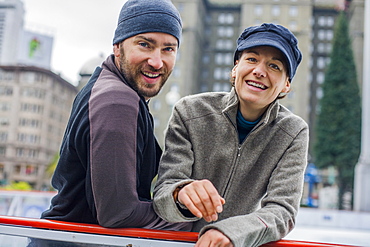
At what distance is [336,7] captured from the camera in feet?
208

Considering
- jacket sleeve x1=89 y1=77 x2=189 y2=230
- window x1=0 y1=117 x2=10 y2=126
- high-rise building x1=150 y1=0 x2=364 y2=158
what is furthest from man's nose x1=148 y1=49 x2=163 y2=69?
window x1=0 y1=117 x2=10 y2=126

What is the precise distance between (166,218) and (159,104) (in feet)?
167

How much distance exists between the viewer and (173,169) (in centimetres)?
161

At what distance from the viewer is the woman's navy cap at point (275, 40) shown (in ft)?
5.48

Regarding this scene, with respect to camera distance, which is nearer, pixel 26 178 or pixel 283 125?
pixel 283 125

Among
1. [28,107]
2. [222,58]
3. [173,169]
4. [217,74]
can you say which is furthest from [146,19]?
[222,58]

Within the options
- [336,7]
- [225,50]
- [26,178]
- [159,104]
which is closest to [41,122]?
[26,178]

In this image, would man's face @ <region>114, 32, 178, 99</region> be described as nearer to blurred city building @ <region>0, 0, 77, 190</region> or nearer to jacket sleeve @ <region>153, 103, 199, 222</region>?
jacket sleeve @ <region>153, 103, 199, 222</region>

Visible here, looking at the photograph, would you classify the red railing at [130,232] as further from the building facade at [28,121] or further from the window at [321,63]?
the window at [321,63]

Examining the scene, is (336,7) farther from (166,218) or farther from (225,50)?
(166,218)

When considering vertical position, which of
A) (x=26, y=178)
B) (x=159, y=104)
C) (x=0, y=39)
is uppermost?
(x=0, y=39)

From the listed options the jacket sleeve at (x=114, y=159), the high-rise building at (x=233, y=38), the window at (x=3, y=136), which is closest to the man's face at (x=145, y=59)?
the jacket sleeve at (x=114, y=159)

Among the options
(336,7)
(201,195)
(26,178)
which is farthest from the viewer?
(336,7)

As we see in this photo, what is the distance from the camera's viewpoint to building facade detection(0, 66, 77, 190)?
56344 mm
